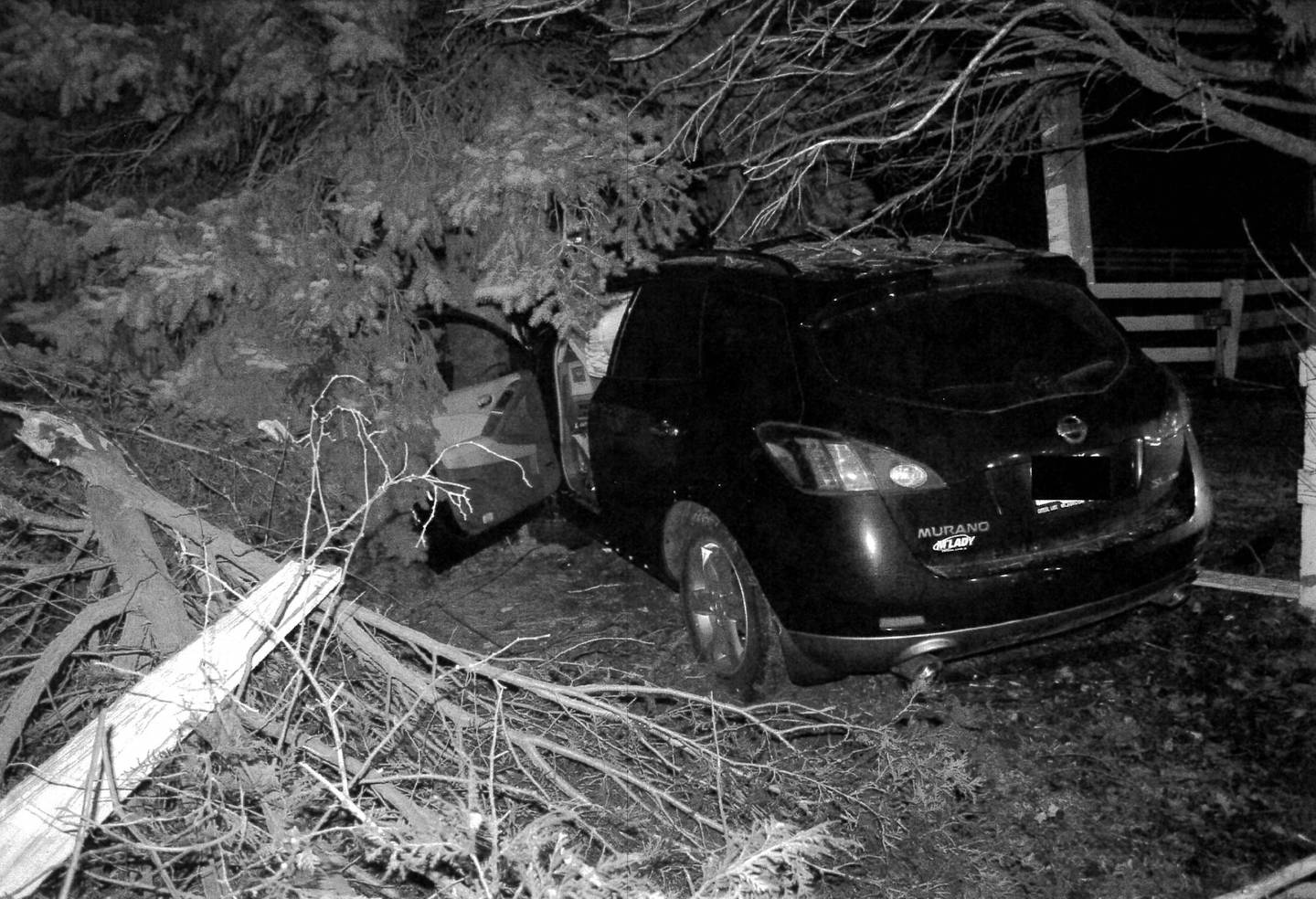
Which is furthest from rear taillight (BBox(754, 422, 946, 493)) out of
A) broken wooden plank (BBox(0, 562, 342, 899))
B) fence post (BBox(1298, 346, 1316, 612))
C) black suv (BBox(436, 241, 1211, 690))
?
fence post (BBox(1298, 346, 1316, 612))

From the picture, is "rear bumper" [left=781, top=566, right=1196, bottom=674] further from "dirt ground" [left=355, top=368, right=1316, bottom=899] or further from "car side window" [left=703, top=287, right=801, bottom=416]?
"car side window" [left=703, top=287, right=801, bottom=416]

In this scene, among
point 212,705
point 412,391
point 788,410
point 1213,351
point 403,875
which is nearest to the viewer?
point 403,875

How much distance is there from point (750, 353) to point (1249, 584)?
8.71ft

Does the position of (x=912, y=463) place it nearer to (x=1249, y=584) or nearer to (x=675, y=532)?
(x=675, y=532)

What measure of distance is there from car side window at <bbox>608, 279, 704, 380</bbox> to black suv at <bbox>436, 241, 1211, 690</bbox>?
0.07 metres

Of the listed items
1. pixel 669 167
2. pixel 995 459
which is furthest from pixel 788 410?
pixel 669 167

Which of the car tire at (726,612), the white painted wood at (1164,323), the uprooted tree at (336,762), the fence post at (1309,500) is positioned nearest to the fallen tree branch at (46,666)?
the uprooted tree at (336,762)

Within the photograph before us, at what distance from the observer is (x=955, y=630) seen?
3.84 metres

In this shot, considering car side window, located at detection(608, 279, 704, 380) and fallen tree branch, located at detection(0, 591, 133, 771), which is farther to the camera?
car side window, located at detection(608, 279, 704, 380)

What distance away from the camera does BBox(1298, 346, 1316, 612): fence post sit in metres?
4.77

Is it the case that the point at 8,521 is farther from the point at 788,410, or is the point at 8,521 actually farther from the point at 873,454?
the point at 873,454

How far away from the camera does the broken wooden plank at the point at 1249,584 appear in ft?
16.2

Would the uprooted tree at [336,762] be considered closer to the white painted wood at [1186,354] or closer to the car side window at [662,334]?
the car side window at [662,334]

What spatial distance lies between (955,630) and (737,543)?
933mm
